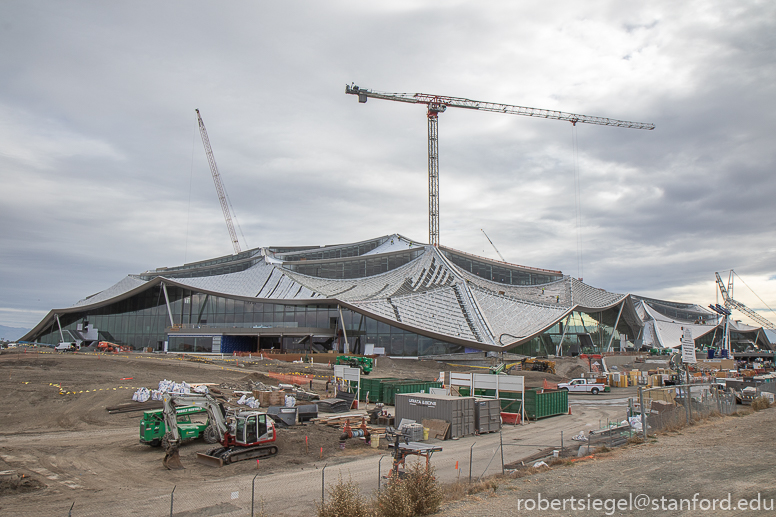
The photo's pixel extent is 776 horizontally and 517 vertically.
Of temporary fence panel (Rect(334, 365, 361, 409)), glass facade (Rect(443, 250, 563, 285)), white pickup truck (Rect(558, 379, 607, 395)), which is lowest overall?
white pickup truck (Rect(558, 379, 607, 395))

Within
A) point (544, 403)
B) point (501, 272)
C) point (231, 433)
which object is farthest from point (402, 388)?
point (501, 272)

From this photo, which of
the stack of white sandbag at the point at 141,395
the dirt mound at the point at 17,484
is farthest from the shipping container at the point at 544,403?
the dirt mound at the point at 17,484

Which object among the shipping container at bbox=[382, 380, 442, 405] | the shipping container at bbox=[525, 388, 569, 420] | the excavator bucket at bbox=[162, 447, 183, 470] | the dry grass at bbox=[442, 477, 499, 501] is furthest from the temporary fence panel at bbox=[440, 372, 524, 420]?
the excavator bucket at bbox=[162, 447, 183, 470]

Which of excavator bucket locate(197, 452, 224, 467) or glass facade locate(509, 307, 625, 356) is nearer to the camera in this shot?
excavator bucket locate(197, 452, 224, 467)

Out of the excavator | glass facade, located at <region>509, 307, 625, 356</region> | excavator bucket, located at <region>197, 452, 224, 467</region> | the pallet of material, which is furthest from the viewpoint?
glass facade, located at <region>509, 307, 625, 356</region>

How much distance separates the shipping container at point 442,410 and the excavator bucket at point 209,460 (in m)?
8.22

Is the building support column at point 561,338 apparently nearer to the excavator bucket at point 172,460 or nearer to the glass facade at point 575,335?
the glass facade at point 575,335

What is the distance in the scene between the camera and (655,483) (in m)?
12.5

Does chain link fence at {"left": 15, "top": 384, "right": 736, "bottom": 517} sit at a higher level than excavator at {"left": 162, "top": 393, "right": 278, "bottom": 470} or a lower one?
lower

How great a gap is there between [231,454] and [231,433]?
2.68ft

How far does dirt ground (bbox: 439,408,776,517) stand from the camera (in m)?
10.6

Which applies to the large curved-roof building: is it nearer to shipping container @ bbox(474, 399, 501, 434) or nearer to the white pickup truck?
the white pickup truck

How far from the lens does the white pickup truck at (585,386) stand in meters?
39.8

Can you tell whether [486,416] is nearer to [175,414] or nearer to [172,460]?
[175,414]
